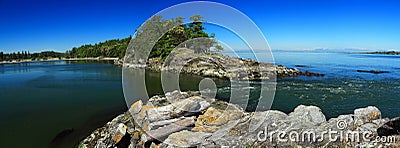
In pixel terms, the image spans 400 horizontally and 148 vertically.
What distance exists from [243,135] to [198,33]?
73.3 ft

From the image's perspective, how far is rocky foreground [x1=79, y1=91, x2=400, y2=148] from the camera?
12.5ft

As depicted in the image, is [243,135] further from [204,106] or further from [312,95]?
[312,95]

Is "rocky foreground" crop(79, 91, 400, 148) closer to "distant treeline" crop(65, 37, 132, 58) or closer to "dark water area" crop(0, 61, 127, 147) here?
"dark water area" crop(0, 61, 127, 147)

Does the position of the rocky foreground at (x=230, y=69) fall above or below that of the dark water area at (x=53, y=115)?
above

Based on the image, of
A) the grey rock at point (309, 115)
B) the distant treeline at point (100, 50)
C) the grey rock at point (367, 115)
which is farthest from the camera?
the distant treeline at point (100, 50)

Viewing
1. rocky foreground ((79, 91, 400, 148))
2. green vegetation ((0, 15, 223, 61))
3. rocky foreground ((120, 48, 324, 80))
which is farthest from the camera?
rocky foreground ((120, 48, 324, 80))

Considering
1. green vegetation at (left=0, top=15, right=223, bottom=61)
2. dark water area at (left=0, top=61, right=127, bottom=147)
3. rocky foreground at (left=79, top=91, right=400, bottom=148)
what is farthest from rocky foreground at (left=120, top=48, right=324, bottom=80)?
rocky foreground at (left=79, top=91, right=400, bottom=148)

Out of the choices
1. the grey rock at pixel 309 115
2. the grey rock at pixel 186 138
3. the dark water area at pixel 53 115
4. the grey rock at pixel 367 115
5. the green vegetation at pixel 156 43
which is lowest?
the dark water area at pixel 53 115

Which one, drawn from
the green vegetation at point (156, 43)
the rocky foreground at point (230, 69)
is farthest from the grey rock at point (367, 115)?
the rocky foreground at point (230, 69)

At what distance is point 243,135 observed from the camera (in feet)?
15.0

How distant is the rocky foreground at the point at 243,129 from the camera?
3818 mm

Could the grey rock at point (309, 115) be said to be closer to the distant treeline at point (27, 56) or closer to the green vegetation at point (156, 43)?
the green vegetation at point (156, 43)

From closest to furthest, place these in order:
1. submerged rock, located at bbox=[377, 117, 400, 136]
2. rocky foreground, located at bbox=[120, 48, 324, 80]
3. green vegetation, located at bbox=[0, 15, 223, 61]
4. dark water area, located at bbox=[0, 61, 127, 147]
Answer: submerged rock, located at bbox=[377, 117, 400, 136], dark water area, located at bbox=[0, 61, 127, 147], green vegetation, located at bbox=[0, 15, 223, 61], rocky foreground, located at bbox=[120, 48, 324, 80]

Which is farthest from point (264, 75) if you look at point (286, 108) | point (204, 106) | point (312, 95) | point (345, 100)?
point (204, 106)
